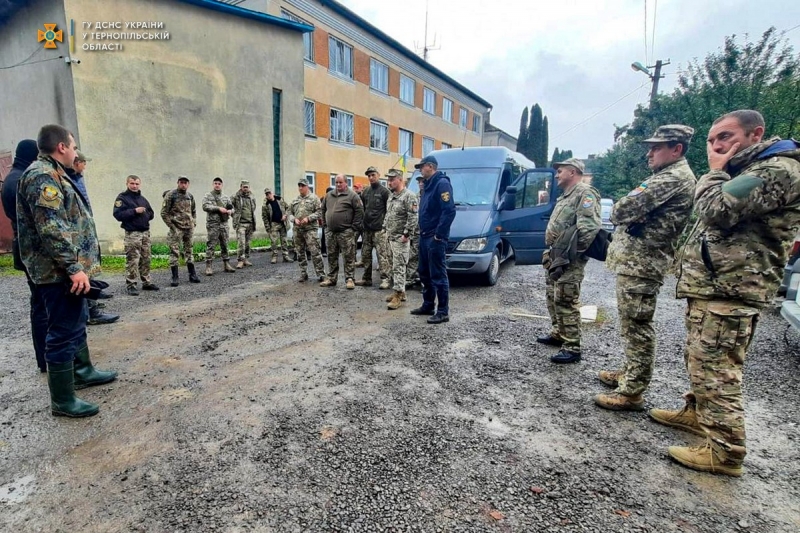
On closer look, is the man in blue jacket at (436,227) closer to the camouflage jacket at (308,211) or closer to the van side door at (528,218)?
the van side door at (528,218)

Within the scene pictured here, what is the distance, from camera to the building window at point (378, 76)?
61.8 feet

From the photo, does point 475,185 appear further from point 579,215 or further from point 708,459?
point 708,459

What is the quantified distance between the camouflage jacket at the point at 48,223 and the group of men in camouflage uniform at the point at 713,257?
→ 3.88 m

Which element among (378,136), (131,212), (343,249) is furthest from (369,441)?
(378,136)

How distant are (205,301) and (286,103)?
Answer: 943 cm

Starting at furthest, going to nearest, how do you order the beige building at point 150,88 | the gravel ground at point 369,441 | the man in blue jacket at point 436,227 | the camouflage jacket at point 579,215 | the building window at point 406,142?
the building window at point 406,142
the beige building at point 150,88
the man in blue jacket at point 436,227
the camouflage jacket at point 579,215
the gravel ground at point 369,441

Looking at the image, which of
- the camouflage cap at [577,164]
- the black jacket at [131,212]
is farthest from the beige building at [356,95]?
the camouflage cap at [577,164]

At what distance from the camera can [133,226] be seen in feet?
20.5

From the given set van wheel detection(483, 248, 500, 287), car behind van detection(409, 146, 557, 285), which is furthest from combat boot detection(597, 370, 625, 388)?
van wheel detection(483, 248, 500, 287)

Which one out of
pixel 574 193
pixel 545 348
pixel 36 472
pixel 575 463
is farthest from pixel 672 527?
pixel 36 472

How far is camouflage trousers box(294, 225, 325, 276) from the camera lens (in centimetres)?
730

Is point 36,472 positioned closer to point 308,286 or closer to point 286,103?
point 308,286

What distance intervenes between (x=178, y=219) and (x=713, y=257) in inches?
294

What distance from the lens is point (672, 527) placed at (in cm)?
187
